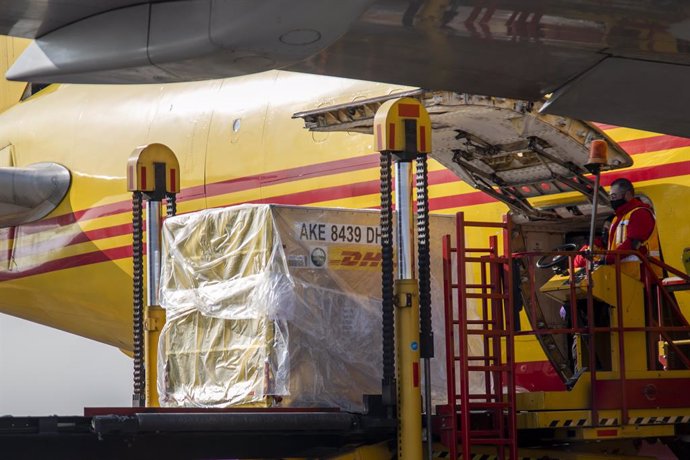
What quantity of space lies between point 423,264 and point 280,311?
1.12 meters

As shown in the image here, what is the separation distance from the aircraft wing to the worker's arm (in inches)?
42.2

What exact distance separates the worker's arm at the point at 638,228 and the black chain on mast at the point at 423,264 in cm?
174

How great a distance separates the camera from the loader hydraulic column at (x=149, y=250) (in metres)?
11.1

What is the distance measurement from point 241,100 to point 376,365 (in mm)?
5780

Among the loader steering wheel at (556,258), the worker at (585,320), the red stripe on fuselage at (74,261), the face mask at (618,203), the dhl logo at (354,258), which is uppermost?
the red stripe on fuselage at (74,261)

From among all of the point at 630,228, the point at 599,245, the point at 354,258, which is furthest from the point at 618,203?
the point at 354,258

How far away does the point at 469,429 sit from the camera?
8.79 metres

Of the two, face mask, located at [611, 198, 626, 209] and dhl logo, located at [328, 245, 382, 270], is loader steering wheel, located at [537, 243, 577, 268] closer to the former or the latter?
face mask, located at [611, 198, 626, 209]

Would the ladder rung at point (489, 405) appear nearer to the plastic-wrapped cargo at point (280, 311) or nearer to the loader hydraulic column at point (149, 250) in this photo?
the plastic-wrapped cargo at point (280, 311)

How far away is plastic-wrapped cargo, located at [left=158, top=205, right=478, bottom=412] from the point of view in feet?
30.5

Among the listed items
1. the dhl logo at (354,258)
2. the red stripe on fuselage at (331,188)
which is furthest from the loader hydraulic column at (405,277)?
the red stripe on fuselage at (331,188)

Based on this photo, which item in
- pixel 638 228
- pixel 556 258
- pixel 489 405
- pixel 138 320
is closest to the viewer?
pixel 489 405

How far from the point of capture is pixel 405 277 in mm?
8820

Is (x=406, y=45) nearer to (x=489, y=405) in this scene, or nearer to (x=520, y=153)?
(x=489, y=405)
